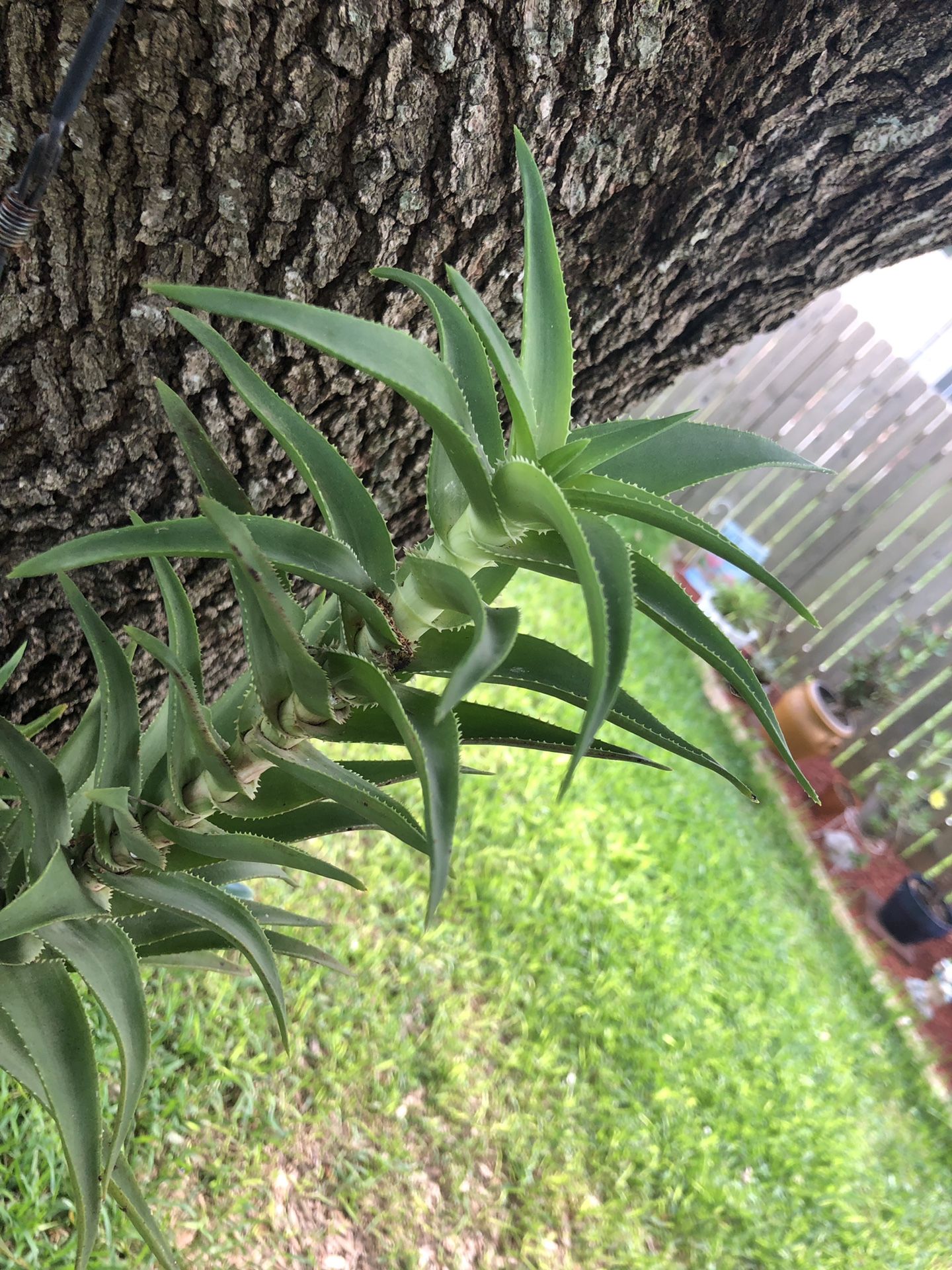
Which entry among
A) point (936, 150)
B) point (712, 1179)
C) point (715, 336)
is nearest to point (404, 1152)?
point (712, 1179)

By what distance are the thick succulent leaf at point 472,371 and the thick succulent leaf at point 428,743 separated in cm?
19

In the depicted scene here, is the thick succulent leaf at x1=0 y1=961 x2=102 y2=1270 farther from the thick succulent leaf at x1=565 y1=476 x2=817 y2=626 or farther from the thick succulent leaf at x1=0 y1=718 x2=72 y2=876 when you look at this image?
the thick succulent leaf at x1=565 y1=476 x2=817 y2=626

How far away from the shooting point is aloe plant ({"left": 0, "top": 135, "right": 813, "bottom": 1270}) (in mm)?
534

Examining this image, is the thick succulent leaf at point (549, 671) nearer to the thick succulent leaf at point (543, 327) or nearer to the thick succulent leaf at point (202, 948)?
the thick succulent leaf at point (543, 327)

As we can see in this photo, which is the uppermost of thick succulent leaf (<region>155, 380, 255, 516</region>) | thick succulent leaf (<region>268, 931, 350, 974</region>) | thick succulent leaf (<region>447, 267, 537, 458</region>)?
thick succulent leaf (<region>447, 267, 537, 458</region>)

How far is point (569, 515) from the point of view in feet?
1.63

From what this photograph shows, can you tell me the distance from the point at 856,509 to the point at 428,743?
16.9 ft

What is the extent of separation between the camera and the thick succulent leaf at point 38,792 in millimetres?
735

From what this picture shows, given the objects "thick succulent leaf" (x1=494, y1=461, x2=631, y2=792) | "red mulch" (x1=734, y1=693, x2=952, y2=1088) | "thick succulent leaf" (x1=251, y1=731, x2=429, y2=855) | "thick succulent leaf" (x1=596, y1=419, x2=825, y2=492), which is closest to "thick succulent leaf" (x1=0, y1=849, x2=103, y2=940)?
"thick succulent leaf" (x1=251, y1=731, x2=429, y2=855)

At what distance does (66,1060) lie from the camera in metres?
0.76

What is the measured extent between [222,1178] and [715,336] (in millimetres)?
1862

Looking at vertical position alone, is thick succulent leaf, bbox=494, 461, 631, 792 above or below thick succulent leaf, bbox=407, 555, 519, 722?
above

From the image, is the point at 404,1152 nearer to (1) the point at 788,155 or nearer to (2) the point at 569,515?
(2) the point at 569,515

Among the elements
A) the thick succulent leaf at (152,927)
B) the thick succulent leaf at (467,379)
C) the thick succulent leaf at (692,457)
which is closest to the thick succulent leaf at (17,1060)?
the thick succulent leaf at (152,927)
